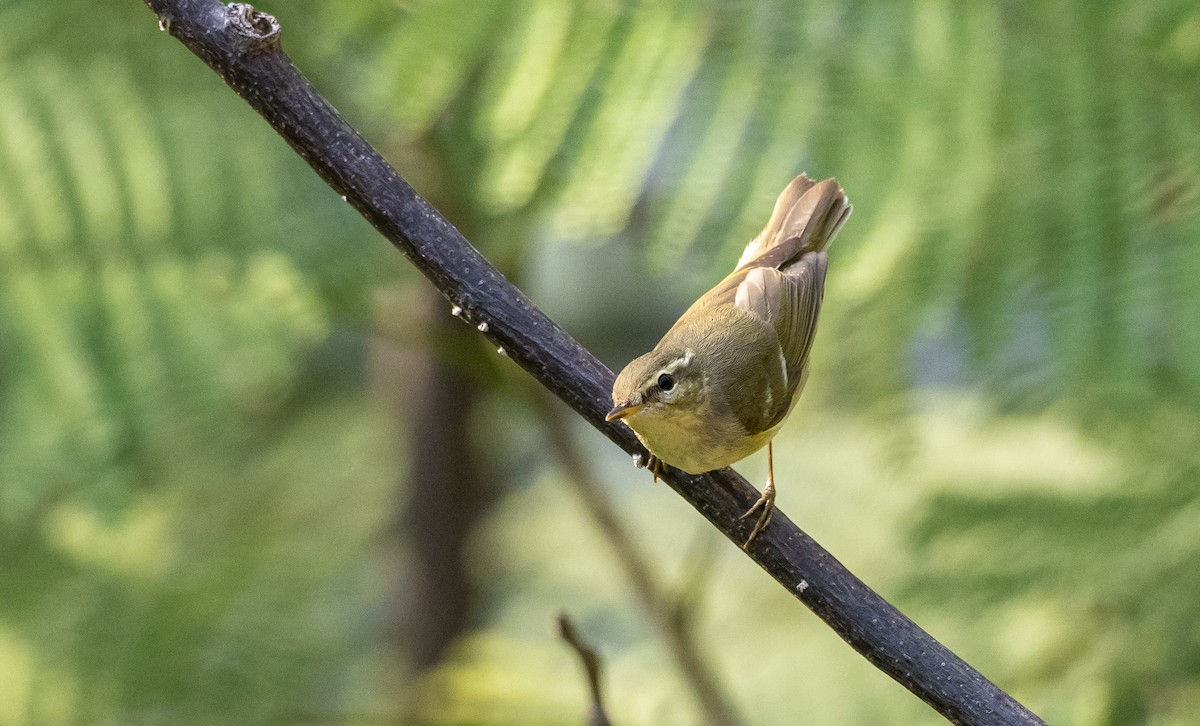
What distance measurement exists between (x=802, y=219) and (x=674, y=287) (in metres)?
0.81

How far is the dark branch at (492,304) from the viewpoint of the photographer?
2.56 feet

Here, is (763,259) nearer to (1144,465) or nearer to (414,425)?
(1144,465)

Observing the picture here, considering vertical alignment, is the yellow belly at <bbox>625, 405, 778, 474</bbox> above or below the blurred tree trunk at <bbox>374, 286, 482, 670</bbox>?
above

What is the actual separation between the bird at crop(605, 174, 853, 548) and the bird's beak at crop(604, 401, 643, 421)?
0.06m

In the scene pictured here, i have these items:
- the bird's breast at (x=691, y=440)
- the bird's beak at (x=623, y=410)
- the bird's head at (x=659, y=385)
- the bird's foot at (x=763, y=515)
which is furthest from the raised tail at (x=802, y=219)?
the bird's foot at (x=763, y=515)

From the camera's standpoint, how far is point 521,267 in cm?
201

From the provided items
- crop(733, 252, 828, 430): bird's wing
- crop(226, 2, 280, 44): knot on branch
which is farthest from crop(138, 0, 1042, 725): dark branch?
crop(733, 252, 828, 430): bird's wing

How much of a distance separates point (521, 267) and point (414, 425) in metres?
0.75

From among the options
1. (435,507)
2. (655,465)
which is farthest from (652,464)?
(435,507)

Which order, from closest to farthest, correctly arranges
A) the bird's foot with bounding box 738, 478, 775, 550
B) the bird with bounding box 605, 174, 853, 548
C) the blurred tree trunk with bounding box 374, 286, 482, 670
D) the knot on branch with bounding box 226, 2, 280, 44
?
the knot on branch with bounding box 226, 2, 280, 44 < the bird's foot with bounding box 738, 478, 775, 550 < the bird with bounding box 605, 174, 853, 548 < the blurred tree trunk with bounding box 374, 286, 482, 670

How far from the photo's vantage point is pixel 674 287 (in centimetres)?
216

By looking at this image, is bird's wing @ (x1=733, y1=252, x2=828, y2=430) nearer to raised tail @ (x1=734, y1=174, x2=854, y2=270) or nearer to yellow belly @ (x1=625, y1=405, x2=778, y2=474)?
raised tail @ (x1=734, y1=174, x2=854, y2=270)

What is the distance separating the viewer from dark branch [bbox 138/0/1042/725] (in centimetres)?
78

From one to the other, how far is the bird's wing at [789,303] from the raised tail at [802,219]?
2 cm
